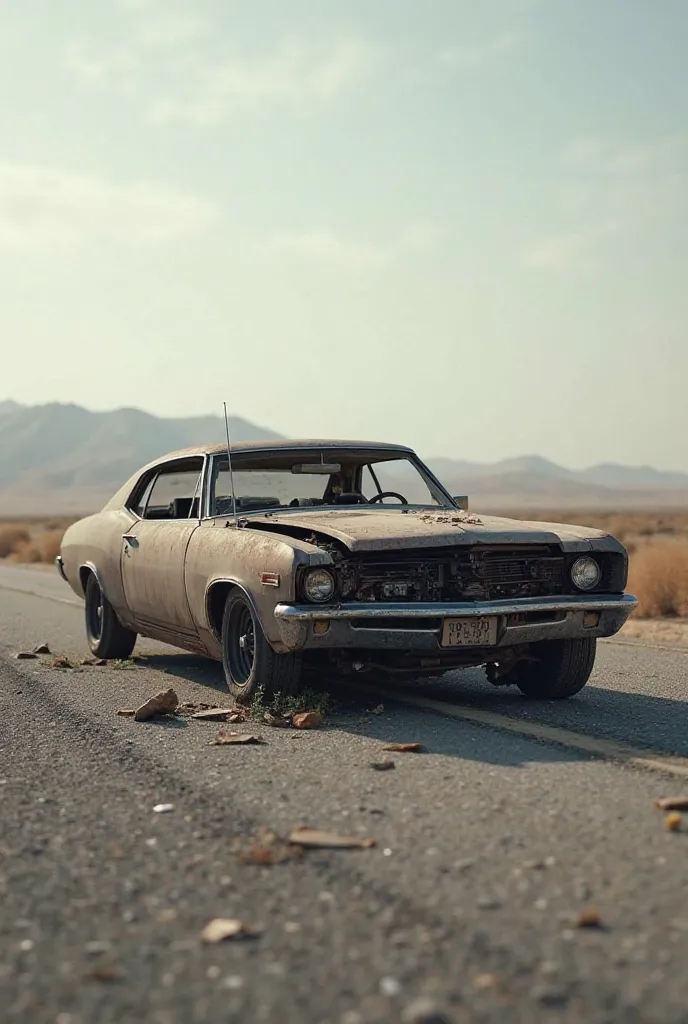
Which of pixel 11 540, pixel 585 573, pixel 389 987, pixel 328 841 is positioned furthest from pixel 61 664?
pixel 11 540

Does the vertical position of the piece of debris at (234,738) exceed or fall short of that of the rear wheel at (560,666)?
it falls short

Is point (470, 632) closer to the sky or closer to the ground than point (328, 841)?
closer to the sky

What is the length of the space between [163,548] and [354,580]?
2156mm

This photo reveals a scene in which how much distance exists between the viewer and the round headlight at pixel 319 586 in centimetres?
636

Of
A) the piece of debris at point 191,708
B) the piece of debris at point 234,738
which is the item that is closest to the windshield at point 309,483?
the piece of debris at point 191,708

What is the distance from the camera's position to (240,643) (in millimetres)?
7090

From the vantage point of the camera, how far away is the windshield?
8.09 m

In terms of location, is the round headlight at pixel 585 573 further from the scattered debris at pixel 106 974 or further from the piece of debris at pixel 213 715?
the scattered debris at pixel 106 974

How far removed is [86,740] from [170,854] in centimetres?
217

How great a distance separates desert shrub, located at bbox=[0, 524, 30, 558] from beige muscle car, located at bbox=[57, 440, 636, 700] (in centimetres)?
3083

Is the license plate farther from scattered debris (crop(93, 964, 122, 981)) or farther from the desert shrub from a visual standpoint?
the desert shrub

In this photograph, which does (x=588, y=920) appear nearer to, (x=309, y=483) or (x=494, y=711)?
(x=494, y=711)

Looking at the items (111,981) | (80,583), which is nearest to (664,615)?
(80,583)

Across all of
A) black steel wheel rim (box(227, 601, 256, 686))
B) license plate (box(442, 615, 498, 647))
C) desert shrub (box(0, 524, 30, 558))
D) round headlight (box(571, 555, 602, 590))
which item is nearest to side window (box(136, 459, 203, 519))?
black steel wheel rim (box(227, 601, 256, 686))
